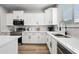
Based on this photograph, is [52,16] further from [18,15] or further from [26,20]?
[18,15]

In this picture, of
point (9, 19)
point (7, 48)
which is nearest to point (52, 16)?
point (9, 19)

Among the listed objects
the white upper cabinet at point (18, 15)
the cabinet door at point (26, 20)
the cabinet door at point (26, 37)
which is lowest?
the cabinet door at point (26, 37)

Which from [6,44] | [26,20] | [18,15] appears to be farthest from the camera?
[26,20]

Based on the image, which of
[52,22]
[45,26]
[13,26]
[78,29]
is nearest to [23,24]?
[13,26]

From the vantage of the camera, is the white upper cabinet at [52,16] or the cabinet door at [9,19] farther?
the cabinet door at [9,19]

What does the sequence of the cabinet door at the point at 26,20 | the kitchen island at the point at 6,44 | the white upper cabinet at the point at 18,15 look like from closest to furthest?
the kitchen island at the point at 6,44, the white upper cabinet at the point at 18,15, the cabinet door at the point at 26,20

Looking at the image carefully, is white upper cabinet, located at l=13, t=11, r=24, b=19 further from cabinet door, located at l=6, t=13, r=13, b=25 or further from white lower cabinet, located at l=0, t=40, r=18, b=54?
white lower cabinet, located at l=0, t=40, r=18, b=54

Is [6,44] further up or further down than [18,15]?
further down

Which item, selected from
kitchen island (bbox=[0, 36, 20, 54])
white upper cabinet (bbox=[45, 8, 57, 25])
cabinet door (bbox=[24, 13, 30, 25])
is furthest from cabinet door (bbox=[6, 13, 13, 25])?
kitchen island (bbox=[0, 36, 20, 54])

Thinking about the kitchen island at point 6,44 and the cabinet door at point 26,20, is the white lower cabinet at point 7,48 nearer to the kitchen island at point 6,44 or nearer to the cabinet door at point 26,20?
the kitchen island at point 6,44

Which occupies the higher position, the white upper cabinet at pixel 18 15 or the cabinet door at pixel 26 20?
the white upper cabinet at pixel 18 15

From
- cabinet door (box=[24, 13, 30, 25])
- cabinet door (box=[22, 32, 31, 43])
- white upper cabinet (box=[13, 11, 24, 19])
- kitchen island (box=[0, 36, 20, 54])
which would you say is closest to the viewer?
kitchen island (box=[0, 36, 20, 54])

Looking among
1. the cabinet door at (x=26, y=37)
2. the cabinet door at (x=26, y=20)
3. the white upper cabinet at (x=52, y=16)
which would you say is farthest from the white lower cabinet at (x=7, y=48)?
the cabinet door at (x=26, y=20)
